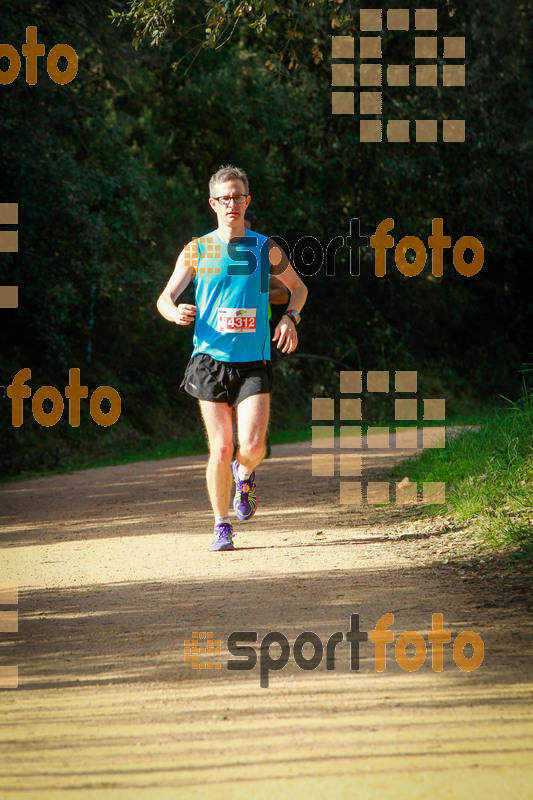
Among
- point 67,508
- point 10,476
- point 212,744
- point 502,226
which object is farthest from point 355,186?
point 212,744

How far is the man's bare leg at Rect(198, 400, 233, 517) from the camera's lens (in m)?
6.84

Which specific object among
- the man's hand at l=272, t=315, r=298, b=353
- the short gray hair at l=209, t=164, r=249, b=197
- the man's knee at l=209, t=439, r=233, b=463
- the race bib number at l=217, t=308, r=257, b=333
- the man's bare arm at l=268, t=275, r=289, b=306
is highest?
the short gray hair at l=209, t=164, r=249, b=197

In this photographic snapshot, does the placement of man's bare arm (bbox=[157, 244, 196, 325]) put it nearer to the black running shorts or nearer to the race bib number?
the race bib number

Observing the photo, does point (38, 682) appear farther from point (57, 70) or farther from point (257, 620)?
point (57, 70)

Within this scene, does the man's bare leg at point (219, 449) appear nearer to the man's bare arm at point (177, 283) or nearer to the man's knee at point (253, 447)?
the man's knee at point (253, 447)

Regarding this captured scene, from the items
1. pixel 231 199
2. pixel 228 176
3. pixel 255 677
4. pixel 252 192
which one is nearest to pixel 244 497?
pixel 231 199

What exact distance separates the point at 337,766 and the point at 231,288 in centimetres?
397

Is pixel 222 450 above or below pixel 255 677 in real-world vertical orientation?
above

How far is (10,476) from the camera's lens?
567 inches

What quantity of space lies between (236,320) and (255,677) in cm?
305

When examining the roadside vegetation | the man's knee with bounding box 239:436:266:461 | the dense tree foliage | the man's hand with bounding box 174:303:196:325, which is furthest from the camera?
the dense tree foliage

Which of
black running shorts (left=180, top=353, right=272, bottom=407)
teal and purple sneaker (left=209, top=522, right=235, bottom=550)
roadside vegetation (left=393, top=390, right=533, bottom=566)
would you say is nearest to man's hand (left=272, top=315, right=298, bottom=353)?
black running shorts (left=180, top=353, right=272, bottom=407)

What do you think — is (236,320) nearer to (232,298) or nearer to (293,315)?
(232,298)

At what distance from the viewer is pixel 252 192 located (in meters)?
21.4
